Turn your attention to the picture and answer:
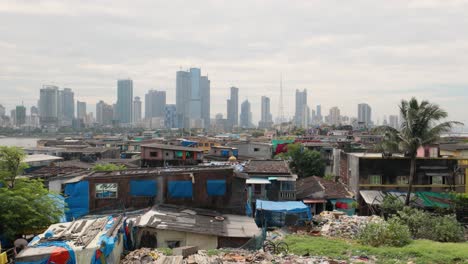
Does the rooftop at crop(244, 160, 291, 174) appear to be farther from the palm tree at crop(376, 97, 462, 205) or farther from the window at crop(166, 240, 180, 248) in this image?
the window at crop(166, 240, 180, 248)

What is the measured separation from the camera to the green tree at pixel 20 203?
1592cm

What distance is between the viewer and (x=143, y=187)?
19.0 metres

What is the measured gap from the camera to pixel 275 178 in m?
29.0

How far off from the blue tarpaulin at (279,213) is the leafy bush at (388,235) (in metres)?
6.55

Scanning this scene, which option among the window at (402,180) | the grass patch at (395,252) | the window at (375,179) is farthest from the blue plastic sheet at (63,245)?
the window at (402,180)

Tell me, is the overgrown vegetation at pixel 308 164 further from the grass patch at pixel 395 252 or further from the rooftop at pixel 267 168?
the grass patch at pixel 395 252

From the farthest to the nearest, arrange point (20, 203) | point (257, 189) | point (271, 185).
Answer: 1. point (271, 185)
2. point (257, 189)
3. point (20, 203)

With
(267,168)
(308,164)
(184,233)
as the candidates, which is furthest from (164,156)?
(184,233)

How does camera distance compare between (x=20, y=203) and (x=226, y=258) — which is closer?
(x=226, y=258)

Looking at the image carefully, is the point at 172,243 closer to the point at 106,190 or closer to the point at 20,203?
the point at 106,190

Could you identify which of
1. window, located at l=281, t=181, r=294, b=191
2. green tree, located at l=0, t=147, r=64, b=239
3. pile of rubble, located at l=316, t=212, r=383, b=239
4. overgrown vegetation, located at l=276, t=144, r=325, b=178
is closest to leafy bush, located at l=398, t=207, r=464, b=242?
pile of rubble, located at l=316, t=212, r=383, b=239

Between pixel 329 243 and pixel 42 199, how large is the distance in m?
11.1

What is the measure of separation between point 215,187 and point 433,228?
31.2 feet

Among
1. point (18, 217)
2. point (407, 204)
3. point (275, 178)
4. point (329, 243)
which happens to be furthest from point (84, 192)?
point (407, 204)
